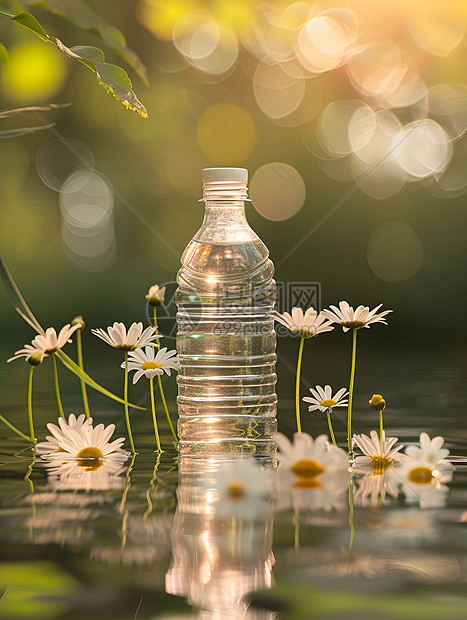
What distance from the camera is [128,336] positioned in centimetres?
165

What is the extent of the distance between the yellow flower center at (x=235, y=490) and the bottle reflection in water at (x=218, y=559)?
0.12 ft

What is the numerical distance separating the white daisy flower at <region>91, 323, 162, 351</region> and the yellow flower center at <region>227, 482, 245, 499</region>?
47 centimetres

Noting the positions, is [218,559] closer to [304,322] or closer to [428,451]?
[428,451]

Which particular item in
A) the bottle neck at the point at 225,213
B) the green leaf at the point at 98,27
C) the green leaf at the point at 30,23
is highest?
the green leaf at the point at 98,27

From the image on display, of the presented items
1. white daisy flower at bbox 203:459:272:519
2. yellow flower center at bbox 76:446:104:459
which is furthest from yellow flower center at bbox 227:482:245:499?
yellow flower center at bbox 76:446:104:459

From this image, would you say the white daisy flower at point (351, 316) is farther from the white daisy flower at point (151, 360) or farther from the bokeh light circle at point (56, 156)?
the bokeh light circle at point (56, 156)

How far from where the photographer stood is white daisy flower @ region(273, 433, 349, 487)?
1251 mm

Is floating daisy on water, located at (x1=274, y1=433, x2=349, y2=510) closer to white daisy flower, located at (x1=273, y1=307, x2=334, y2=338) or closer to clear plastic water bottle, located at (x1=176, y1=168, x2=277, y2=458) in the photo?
white daisy flower, located at (x1=273, y1=307, x2=334, y2=338)

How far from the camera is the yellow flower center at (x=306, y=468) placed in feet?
4.18

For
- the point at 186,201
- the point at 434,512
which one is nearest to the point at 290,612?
the point at 434,512

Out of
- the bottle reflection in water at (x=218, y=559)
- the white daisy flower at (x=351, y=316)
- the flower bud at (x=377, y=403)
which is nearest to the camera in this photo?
the bottle reflection in water at (x=218, y=559)

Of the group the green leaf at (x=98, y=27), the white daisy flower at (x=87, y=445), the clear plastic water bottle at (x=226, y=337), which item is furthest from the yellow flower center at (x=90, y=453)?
the green leaf at (x=98, y=27)

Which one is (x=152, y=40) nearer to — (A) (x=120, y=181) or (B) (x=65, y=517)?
(A) (x=120, y=181)

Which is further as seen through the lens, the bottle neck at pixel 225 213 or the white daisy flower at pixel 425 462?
the bottle neck at pixel 225 213
